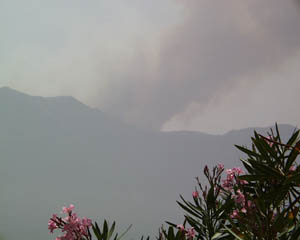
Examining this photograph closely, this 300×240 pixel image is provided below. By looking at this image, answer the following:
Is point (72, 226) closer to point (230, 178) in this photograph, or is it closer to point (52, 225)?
point (52, 225)

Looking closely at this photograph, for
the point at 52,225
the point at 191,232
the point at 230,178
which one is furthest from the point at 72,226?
the point at 230,178

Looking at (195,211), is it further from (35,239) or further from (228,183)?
(35,239)

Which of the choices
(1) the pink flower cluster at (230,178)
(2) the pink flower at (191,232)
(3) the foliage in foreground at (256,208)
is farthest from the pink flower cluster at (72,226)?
(1) the pink flower cluster at (230,178)

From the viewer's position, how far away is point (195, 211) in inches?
91.6

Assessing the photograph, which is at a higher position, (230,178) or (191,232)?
(230,178)

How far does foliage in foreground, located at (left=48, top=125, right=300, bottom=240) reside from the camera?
128 cm

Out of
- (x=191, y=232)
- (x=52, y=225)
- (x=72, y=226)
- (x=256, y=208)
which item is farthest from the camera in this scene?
(x=191, y=232)

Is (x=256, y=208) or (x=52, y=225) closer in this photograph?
(x=256, y=208)

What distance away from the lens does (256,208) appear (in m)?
1.30

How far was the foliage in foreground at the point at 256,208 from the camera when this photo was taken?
1.28 metres

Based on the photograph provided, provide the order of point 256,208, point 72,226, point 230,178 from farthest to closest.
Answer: point 230,178
point 72,226
point 256,208

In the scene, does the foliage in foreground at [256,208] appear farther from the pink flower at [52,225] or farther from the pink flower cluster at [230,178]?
the pink flower cluster at [230,178]

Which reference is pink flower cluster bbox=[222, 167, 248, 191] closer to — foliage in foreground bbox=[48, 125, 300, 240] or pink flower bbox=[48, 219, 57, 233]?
foliage in foreground bbox=[48, 125, 300, 240]

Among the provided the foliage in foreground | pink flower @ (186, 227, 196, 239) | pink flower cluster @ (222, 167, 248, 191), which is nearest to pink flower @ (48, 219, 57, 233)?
the foliage in foreground
